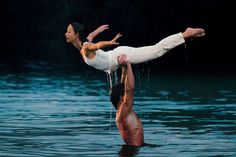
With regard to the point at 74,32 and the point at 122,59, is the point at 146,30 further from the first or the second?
the point at 122,59

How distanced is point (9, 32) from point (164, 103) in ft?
257

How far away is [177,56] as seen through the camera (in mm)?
61969

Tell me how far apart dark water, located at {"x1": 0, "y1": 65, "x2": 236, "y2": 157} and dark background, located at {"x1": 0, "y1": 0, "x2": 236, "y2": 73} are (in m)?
9.45

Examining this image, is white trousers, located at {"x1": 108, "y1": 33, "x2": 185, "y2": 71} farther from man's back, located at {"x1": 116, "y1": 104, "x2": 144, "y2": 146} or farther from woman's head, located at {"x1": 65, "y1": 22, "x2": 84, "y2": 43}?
man's back, located at {"x1": 116, "y1": 104, "x2": 144, "y2": 146}

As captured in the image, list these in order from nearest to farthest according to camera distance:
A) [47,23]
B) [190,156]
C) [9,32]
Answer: [190,156] → [9,32] → [47,23]

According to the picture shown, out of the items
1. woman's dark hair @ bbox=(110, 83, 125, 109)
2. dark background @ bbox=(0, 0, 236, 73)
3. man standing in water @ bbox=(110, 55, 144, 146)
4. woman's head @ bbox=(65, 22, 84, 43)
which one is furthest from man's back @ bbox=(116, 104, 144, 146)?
dark background @ bbox=(0, 0, 236, 73)

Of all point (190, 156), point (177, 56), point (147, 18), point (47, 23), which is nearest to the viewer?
point (190, 156)

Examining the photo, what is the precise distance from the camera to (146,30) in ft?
270

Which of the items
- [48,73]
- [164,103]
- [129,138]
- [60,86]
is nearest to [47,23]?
[48,73]

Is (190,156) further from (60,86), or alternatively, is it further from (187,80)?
(187,80)

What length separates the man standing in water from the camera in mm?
20297

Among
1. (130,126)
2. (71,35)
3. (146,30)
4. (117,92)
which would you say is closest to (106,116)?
(130,126)

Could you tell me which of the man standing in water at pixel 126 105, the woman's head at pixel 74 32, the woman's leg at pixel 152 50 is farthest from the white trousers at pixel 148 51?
the woman's head at pixel 74 32

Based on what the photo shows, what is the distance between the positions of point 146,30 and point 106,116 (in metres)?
55.3
